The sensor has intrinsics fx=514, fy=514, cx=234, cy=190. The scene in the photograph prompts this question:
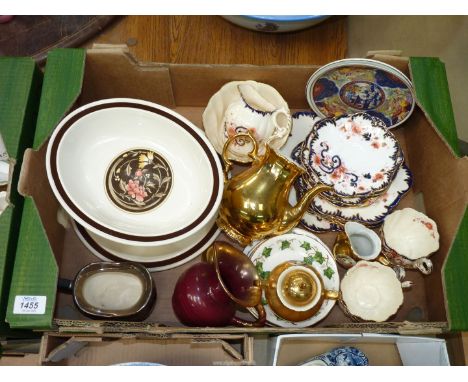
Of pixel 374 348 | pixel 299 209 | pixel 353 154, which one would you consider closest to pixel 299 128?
pixel 353 154

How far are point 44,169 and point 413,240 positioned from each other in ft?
2.18

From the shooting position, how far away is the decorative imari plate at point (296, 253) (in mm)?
977

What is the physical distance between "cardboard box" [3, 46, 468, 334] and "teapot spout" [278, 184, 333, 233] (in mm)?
142

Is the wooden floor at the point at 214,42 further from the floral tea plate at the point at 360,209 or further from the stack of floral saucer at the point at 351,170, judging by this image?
the floral tea plate at the point at 360,209

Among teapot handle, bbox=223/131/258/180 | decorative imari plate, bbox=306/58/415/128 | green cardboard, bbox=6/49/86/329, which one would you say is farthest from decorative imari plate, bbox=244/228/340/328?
green cardboard, bbox=6/49/86/329

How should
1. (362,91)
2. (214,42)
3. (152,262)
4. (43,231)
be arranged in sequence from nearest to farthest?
(43,231) → (152,262) → (362,91) → (214,42)

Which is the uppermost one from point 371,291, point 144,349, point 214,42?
point 214,42

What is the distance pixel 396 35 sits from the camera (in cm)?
127

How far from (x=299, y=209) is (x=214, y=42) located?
1.72 ft

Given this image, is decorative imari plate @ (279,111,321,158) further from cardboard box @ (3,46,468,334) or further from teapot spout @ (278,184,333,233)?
teapot spout @ (278,184,333,233)

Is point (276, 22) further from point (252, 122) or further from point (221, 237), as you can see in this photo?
point (221, 237)

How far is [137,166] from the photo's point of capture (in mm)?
962

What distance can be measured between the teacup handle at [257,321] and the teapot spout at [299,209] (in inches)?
5.8

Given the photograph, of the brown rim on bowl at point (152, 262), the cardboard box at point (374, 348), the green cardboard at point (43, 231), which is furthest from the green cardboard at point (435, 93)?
the green cardboard at point (43, 231)
